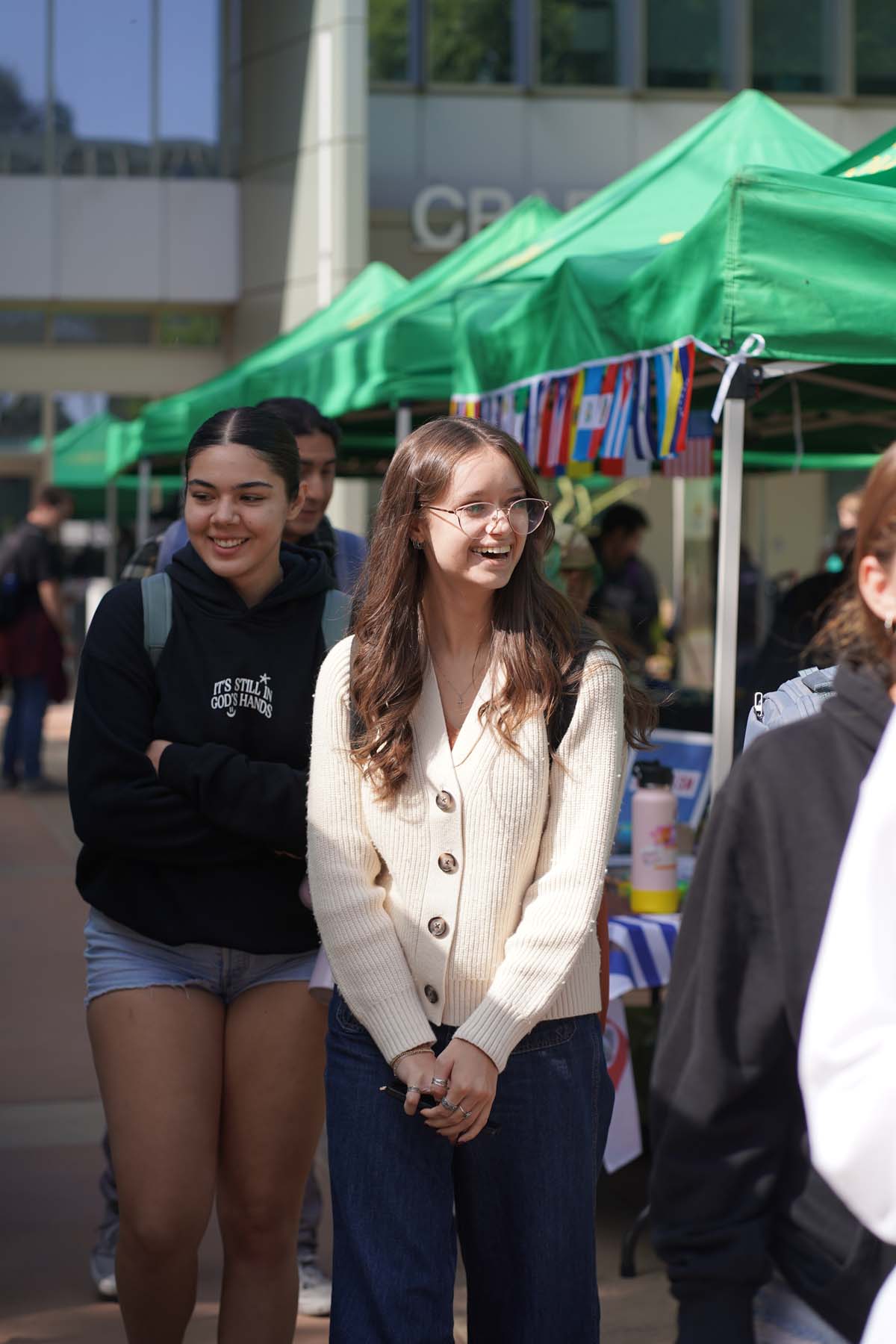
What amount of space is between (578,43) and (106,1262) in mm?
17080

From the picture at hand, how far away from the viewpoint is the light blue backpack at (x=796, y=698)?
2.96 metres

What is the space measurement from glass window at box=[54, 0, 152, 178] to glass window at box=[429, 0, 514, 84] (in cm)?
363

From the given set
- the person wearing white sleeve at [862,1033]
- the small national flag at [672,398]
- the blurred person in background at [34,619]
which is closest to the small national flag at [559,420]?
the small national flag at [672,398]

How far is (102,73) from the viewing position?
19.8m

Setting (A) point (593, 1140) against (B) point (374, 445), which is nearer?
(A) point (593, 1140)

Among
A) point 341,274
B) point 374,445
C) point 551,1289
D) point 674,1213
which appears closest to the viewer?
point 674,1213

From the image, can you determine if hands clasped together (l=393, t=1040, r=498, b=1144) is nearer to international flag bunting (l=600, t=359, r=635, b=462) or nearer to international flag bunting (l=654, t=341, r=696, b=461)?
international flag bunting (l=654, t=341, r=696, b=461)

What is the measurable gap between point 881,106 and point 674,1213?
19.2 m

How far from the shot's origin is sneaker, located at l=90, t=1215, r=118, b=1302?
161 inches

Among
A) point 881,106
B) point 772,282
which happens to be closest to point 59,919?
point 772,282

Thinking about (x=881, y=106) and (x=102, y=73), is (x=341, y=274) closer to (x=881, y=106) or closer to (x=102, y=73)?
(x=102, y=73)

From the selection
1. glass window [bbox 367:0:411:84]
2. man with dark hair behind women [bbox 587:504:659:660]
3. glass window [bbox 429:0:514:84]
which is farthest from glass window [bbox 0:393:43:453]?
man with dark hair behind women [bbox 587:504:659:660]

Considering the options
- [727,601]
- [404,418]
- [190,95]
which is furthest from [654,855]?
[190,95]

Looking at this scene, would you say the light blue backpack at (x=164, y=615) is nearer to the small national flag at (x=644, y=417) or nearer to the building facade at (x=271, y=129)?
the small national flag at (x=644, y=417)
